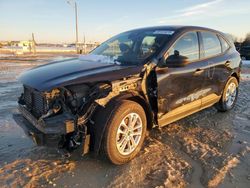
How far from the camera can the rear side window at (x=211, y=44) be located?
5.00 meters

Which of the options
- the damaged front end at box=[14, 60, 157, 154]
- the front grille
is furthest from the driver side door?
the front grille

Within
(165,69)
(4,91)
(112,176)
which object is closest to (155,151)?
(112,176)

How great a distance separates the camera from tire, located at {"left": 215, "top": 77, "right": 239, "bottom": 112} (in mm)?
5902

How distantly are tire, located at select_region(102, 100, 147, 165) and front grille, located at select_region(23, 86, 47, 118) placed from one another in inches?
34.3

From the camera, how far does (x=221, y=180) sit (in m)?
3.16

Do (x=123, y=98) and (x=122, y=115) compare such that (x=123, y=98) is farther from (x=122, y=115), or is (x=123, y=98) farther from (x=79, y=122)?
(x=79, y=122)

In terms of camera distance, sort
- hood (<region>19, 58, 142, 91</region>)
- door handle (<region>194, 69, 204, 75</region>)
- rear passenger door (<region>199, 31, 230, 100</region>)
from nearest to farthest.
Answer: hood (<region>19, 58, 142, 91</region>)
door handle (<region>194, 69, 204, 75</region>)
rear passenger door (<region>199, 31, 230, 100</region>)

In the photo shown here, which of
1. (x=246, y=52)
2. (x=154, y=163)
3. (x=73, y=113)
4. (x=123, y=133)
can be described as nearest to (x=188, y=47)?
(x=123, y=133)

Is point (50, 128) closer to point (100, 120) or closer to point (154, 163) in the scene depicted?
point (100, 120)

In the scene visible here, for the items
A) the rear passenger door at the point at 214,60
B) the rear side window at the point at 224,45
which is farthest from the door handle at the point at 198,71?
Answer: the rear side window at the point at 224,45

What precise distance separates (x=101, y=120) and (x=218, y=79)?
10.3 feet

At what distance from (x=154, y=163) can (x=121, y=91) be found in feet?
3.57

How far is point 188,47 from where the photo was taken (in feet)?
14.9

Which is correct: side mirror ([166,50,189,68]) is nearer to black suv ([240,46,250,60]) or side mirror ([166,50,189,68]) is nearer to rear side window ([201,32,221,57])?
rear side window ([201,32,221,57])
